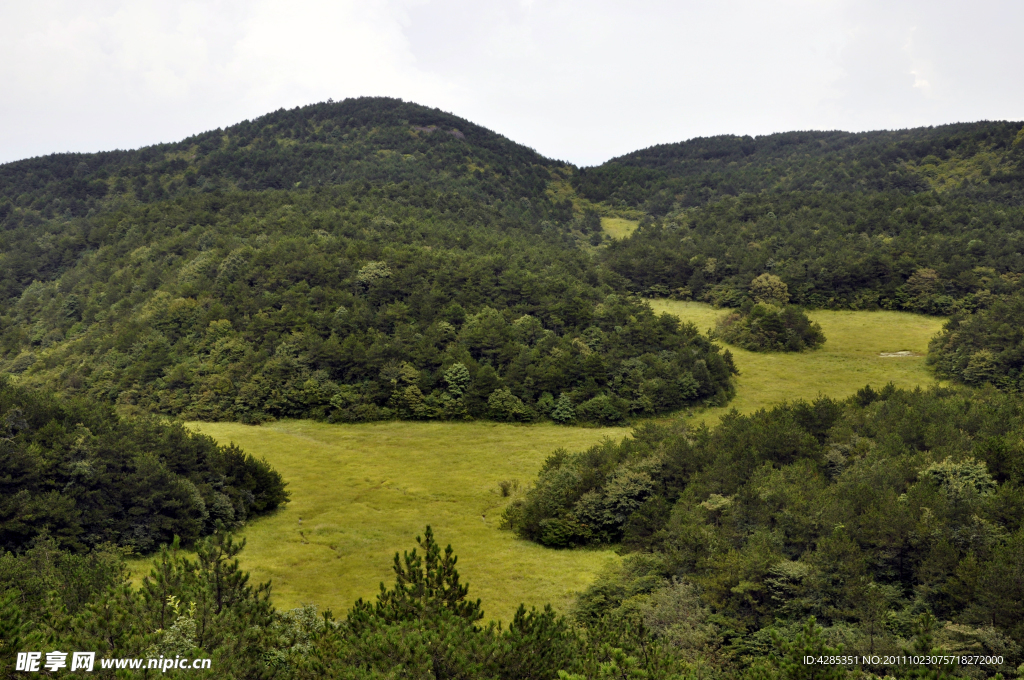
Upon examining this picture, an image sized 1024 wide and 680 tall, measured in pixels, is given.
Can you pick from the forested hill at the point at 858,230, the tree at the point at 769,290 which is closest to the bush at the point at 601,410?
the tree at the point at 769,290

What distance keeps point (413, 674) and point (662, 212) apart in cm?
10652

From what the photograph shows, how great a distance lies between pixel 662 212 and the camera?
108812mm

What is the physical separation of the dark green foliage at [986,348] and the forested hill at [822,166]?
39591mm

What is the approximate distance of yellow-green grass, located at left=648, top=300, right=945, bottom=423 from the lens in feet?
149

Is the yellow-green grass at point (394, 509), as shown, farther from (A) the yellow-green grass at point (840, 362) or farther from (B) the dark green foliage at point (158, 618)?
(A) the yellow-green grass at point (840, 362)

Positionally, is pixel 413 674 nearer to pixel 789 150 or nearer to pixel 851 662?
pixel 851 662

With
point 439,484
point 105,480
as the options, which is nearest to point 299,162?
point 439,484

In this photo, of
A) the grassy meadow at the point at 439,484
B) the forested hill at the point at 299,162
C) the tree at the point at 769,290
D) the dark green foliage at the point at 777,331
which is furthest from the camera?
the forested hill at the point at 299,162

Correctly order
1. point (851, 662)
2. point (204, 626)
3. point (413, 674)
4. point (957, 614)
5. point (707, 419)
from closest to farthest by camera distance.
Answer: point (413, 674)
point (204, 626)
point (851, 662)
point (957, 614)
point (707, 419)

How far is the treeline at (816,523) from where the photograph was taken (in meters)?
12.8

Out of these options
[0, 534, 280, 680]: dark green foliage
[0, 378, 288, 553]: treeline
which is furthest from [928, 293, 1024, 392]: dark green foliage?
[0, 534, 280, 680]: dark green foliage

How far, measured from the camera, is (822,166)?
341 feet

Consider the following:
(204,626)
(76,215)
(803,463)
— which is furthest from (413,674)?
(76,215)

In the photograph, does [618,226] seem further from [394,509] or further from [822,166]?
[394,509]
